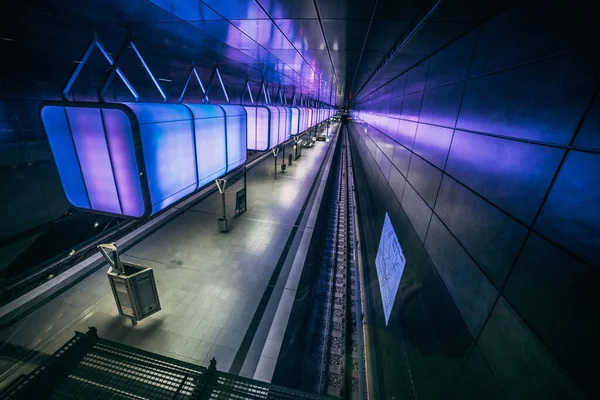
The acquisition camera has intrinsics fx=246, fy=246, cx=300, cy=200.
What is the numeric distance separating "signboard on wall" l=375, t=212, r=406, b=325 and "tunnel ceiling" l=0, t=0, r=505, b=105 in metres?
3.70

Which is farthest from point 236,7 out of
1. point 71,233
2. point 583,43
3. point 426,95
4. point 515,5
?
point 71,233

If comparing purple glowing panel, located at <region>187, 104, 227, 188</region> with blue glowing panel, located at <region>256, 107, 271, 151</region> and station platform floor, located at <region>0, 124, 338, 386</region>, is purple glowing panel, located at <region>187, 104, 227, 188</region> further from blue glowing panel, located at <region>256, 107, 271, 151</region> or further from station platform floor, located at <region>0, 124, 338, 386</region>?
station platform floor, located at <region>0, 124, 338, 386</region>

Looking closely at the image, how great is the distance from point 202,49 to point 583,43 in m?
5.41

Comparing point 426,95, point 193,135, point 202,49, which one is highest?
point 202,49

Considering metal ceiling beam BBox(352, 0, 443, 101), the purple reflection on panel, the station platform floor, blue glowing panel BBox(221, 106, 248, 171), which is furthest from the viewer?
the purple reflection on panel

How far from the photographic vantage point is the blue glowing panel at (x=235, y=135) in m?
4.99

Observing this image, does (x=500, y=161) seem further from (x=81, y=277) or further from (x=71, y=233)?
(x=71, y=233)

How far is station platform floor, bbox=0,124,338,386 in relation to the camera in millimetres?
4691

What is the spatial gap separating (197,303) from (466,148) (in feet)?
20.2

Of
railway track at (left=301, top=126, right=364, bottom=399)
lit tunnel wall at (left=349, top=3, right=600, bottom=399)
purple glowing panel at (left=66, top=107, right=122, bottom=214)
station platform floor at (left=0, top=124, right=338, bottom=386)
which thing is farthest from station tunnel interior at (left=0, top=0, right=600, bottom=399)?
station platform floor at (left=0, top=124, right=338, bottom=386)

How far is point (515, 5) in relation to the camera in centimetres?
223

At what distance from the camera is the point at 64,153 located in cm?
311

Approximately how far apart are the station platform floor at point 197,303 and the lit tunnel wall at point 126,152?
3.16 metres

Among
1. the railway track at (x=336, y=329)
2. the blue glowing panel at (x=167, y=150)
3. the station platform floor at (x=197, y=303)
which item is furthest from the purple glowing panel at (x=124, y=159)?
the railway track at (x=336, y=329)
